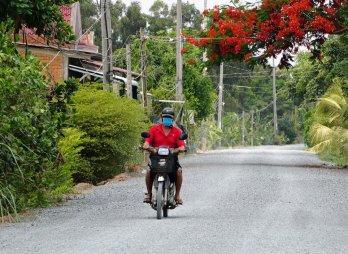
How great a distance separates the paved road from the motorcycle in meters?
0.30

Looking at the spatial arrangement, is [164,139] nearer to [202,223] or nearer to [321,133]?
[202,223]

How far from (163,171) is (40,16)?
505 cm

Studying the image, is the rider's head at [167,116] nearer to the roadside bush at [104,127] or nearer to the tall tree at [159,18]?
the roadside bush at [104,127]

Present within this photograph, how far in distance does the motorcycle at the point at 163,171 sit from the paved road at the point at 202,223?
30 cm

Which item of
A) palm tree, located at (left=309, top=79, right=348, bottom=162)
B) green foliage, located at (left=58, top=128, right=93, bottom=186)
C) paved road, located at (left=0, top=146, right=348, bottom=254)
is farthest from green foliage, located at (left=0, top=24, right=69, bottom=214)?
palm tree, located at (left=309, top=79, right=348, bottom=162)

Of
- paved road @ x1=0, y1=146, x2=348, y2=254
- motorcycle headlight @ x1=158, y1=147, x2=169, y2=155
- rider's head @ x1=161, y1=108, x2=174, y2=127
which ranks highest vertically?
rider's head @ x1=161, y1=108, x2=174, y2=127

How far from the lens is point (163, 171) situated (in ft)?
50.1

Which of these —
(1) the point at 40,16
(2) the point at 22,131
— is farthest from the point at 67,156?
(2) the point at 22,131

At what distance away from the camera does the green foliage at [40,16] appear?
17703mm

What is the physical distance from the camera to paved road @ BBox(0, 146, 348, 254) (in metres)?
11.4

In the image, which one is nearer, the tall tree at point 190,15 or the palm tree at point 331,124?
the palm tree at point 331,124

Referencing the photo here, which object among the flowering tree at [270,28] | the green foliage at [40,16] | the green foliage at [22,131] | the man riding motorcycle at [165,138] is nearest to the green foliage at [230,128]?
the flowering tree at [270,28]

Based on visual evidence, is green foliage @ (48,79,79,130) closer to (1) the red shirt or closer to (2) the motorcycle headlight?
(1) the red shirt

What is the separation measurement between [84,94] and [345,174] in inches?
382
